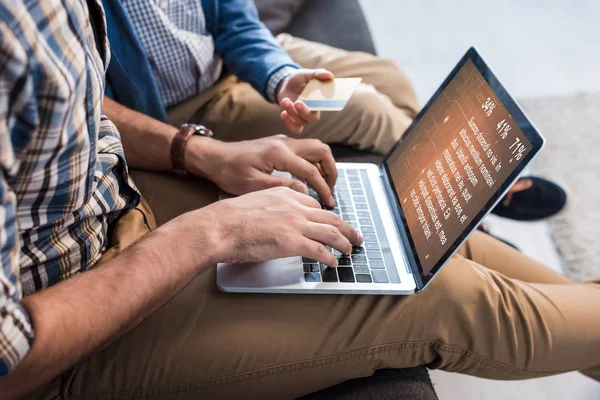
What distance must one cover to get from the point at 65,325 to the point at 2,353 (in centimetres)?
7

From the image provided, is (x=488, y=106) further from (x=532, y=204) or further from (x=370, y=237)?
(x=532, y=204)

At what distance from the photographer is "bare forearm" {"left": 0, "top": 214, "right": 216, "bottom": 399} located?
58 cm

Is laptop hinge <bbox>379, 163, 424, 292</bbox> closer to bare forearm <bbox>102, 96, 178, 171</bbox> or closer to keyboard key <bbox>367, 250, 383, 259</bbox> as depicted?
keyboard key <bbox>367, 250, 383, 259</bbox>

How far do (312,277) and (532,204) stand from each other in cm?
106

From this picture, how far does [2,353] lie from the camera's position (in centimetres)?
53

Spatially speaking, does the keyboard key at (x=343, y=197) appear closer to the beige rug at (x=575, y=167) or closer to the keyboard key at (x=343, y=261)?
the keyboard key at (x=343, y=261)

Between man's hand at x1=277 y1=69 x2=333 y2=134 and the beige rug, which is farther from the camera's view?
the beige rug

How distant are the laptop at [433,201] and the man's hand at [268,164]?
6cm

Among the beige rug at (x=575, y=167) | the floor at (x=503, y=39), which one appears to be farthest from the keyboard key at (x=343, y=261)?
the floor at (x=503, y=39)

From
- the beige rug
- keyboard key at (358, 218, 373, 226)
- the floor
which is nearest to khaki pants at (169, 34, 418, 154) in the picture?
keyboard key at (358, 218, 373, 226)

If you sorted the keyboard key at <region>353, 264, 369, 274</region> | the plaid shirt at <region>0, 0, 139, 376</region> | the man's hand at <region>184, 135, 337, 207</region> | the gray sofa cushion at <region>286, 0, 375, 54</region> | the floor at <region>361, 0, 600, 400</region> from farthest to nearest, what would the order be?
1. the floor at <region>361, 0, 600, 400</region>
2. the gray sofa cushion at <region>286, 0, 375, 54</region>
3. the man's hand at <region>184, 135, 337, 207</region>
4. the keyboard key at <region>353, 264, 369, 274</region>
5. the plaid shirt at <region>0, 0, 139, 376</region>

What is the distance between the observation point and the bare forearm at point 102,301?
0.58 m

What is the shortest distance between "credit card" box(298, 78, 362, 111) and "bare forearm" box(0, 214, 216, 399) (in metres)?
0.33

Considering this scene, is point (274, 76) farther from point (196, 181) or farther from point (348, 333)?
point (348, 333)
